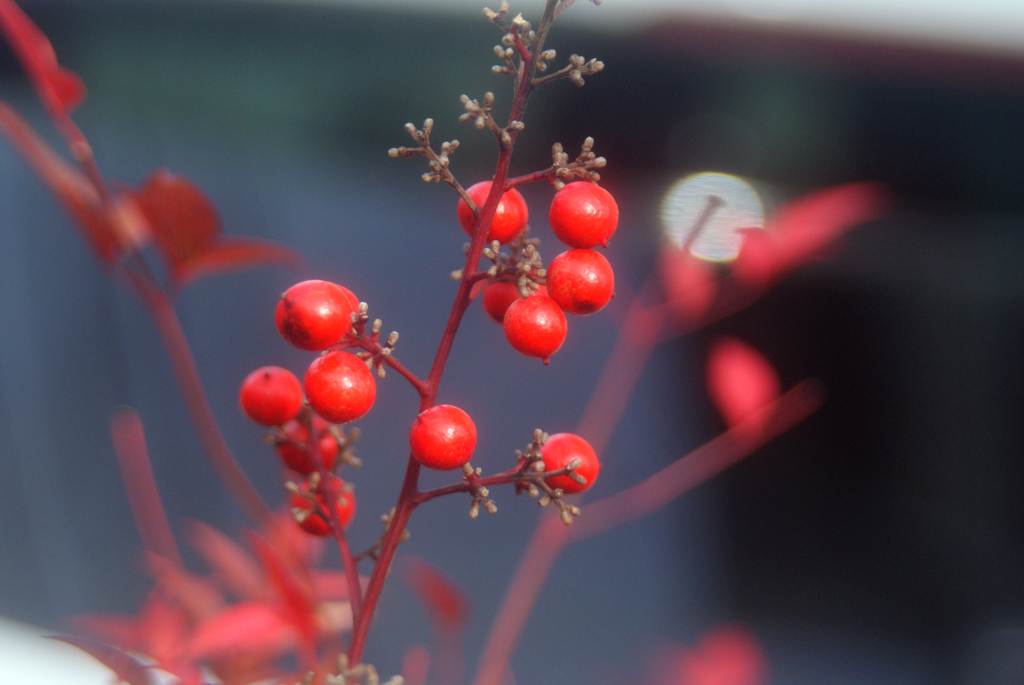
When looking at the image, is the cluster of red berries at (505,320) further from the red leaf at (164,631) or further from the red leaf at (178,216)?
the red leaf at (164,631)

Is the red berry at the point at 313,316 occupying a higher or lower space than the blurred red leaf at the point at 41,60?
lower

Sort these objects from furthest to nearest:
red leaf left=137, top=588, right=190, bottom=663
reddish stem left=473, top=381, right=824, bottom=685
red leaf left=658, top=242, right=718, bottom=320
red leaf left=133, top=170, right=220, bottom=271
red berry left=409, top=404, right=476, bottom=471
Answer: reddish stem left=473, top=381, right=824, bottom=685 → red leaf left=658, top=242, right=718, bottom=320 → red leaf left=137, top=588, right=190, bottom=663 → red leaf left=133, top=170, right=220, bottom=271 → red berry left=409, top=404, right=476, bottom=471

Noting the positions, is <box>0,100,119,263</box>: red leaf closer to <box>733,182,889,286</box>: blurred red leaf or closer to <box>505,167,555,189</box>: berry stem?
<box>505,167,555,189</box>: berry stem

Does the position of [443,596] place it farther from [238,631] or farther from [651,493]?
[651,493]

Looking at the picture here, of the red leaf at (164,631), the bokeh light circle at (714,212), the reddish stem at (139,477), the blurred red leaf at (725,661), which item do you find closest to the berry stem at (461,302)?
the red leaf at (164,631)

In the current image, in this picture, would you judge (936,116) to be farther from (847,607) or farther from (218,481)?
(218,481)

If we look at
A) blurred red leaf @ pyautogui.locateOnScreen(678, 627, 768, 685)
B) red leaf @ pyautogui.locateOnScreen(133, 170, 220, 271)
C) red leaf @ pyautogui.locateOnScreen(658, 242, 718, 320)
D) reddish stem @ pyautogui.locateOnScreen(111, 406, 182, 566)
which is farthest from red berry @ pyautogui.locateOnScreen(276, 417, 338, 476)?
reddish stem @ pyautogui.locateOnScreen(111, 406, 182, 566)
